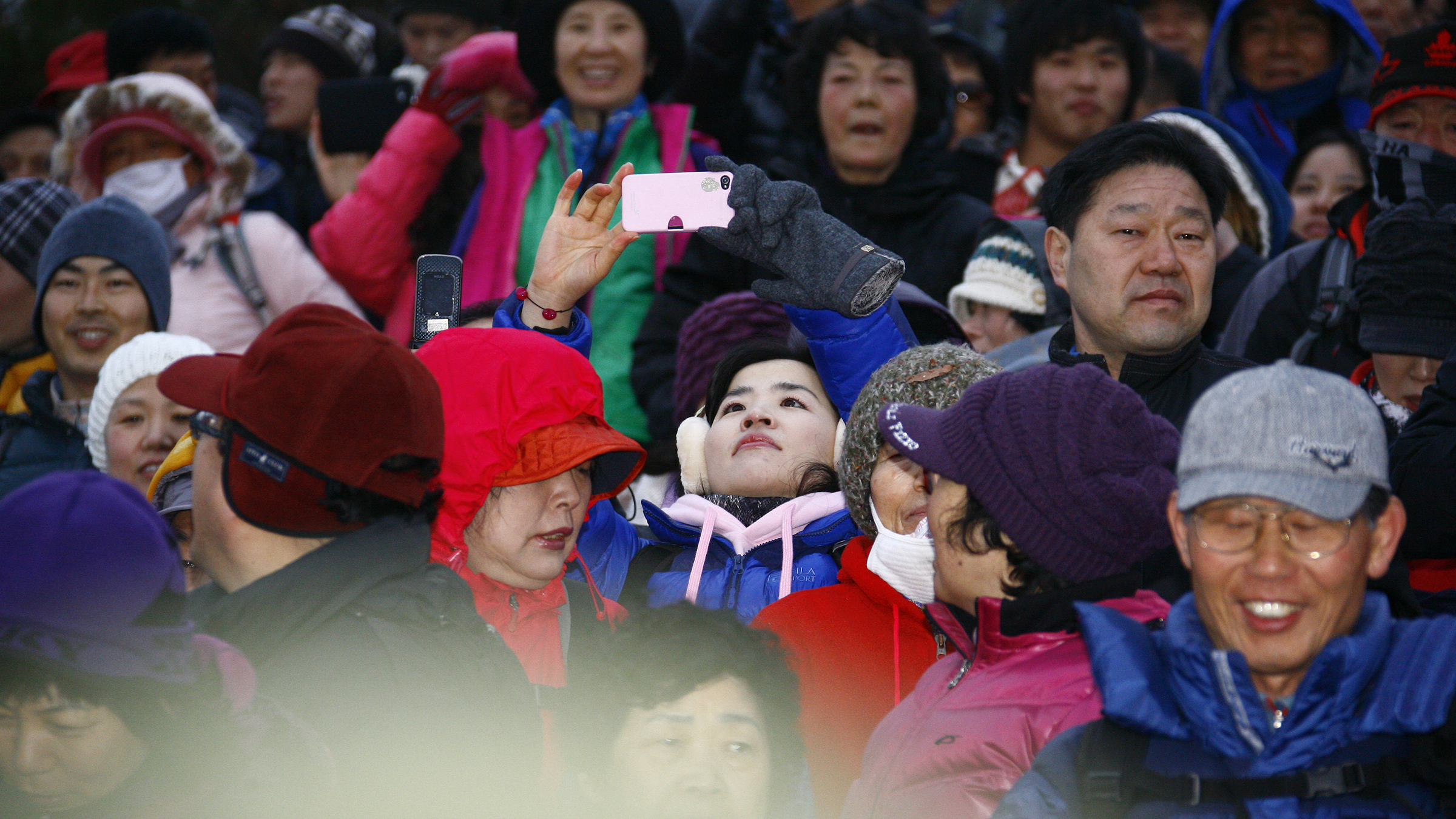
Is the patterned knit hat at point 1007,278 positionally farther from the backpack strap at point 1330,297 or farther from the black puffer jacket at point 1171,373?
the black puffer jacket at point 1171,373

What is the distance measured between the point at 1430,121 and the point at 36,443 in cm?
489

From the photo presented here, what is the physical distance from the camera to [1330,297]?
4.28 m

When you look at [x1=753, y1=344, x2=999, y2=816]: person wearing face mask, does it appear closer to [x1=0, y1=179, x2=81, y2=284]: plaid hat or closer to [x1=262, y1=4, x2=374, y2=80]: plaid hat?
[x1=0, y1=179, x2=81, y2=284]: plaid hat

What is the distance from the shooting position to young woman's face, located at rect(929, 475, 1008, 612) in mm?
2621

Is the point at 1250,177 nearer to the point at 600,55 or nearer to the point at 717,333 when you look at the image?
the point at 717,333

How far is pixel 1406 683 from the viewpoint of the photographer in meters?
2.08

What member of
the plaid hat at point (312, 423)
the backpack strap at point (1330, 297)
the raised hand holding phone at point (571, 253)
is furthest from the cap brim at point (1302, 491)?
the backpack strap at point (1330, 297)

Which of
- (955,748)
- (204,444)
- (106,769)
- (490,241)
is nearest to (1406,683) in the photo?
(955,748)

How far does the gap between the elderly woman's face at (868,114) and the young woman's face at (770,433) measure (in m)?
1.65

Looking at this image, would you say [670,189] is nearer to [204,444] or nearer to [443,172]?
[204,444]

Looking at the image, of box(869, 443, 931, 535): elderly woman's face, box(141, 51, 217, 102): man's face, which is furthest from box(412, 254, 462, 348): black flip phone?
box(141, 51, 217, 102): man's face

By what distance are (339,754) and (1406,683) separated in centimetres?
166

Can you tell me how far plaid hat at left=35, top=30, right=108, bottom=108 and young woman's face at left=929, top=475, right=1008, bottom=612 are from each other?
22.0 ft

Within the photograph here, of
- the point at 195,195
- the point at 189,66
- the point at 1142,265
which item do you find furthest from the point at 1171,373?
the point at 189,66
